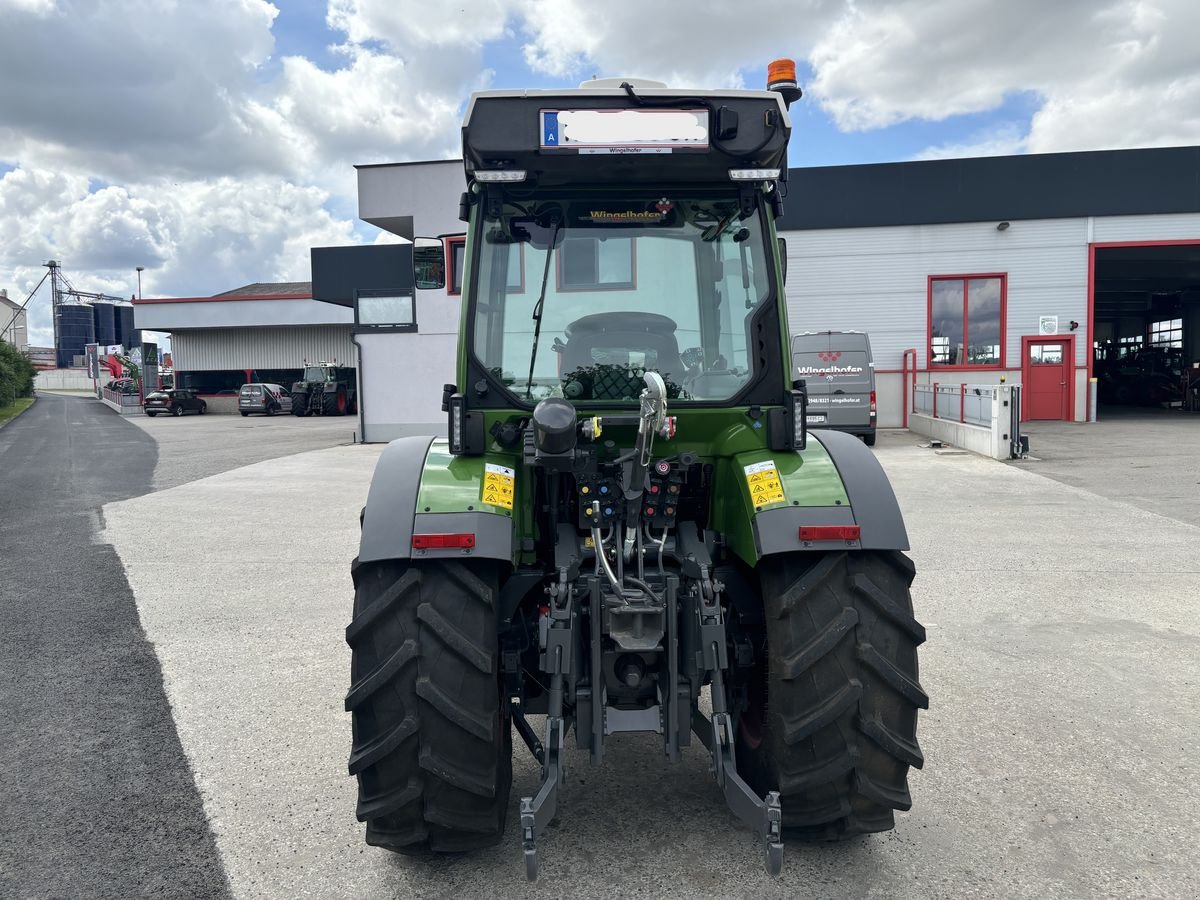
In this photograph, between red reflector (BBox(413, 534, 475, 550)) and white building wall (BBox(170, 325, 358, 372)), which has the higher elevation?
white building wall (BBox(170, 325, 358, 372))

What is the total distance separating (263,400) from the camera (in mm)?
39531

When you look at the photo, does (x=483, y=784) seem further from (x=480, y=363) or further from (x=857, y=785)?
(x=480, y=363)

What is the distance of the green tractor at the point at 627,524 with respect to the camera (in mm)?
2838

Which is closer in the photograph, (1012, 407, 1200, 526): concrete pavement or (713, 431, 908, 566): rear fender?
(713, 431, 908, 566): rear fender

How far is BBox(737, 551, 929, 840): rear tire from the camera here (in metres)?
2.84

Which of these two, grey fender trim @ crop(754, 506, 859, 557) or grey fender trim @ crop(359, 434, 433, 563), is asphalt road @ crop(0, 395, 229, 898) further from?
grey fender trim @ crop(754, 506, 859, 557)

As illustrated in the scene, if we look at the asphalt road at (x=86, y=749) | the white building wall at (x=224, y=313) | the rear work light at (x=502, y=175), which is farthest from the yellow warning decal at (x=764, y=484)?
the white building wall at (x=224, y=313)

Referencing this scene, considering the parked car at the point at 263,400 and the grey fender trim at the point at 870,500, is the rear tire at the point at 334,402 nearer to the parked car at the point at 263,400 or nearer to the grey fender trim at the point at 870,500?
the parked car at the point at 263,400

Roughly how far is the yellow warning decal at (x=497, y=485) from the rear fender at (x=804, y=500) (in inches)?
32.9

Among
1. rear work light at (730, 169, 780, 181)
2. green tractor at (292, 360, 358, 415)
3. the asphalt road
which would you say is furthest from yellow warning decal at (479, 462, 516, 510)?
green tractor at (292, 360, 358, 415)

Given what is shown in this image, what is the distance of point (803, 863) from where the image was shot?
3002 mm

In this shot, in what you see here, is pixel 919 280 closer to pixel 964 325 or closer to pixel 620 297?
pixel 964 325

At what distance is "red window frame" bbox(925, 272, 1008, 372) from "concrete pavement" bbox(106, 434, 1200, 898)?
15831 millimetres

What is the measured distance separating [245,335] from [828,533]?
49950 mm
